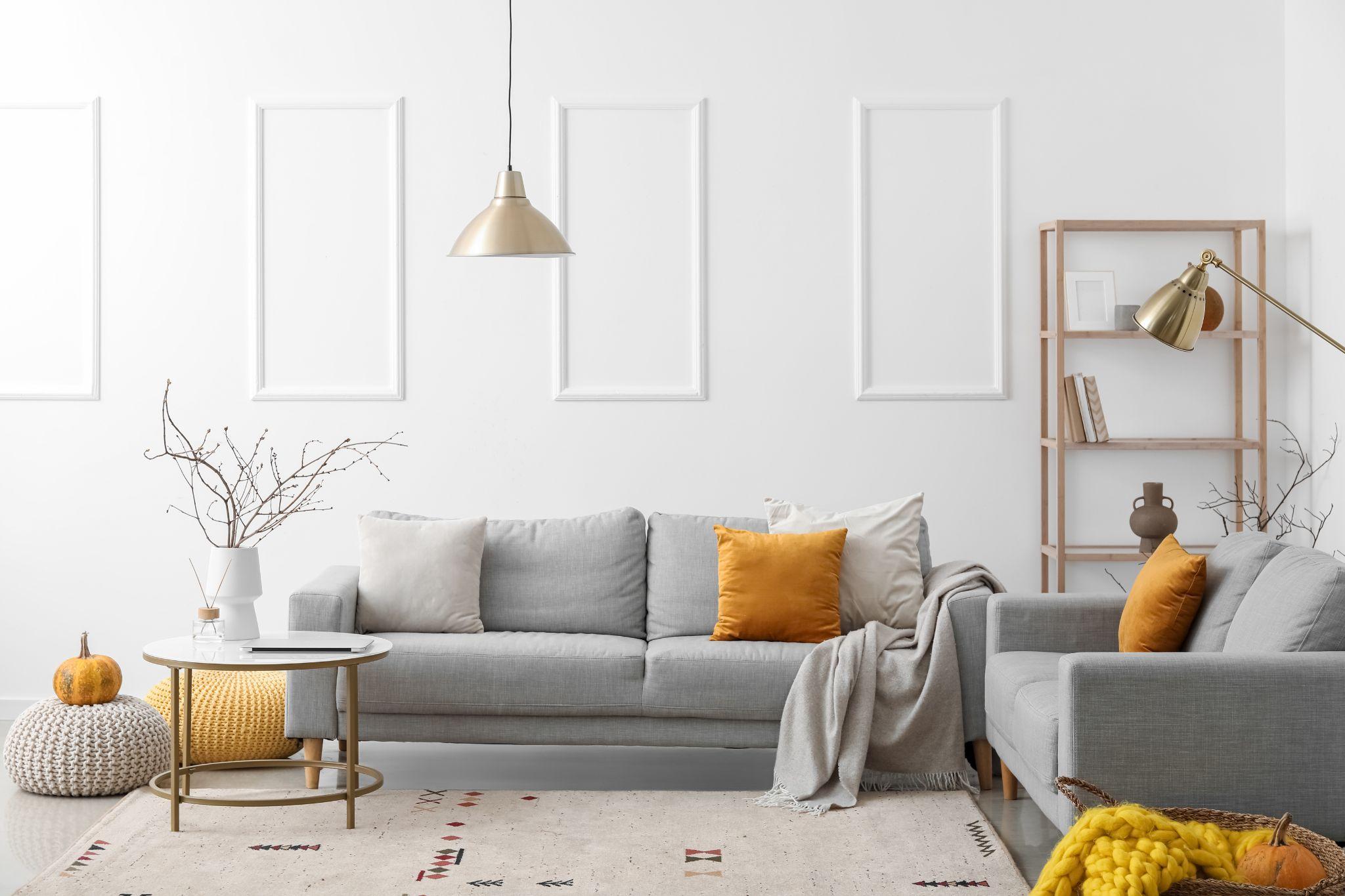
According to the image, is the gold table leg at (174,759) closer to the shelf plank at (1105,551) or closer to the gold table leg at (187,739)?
the gold table leg at (187,739)

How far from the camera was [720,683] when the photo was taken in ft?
13.2

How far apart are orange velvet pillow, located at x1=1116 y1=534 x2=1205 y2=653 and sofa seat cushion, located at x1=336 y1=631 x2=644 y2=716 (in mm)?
1439

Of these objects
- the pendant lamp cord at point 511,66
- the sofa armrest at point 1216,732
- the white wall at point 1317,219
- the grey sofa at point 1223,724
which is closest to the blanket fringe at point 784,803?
the grey sofa at point 1223,724

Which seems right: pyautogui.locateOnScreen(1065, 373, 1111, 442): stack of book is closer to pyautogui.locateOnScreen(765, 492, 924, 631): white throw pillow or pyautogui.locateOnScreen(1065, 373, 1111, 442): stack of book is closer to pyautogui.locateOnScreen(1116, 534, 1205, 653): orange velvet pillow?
pyautogui.locateOnScreen(765, 492, 924, 631): white throw pillow

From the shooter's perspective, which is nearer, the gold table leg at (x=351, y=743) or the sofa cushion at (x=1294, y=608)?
the sofa cushion at (x=1294, y=608)

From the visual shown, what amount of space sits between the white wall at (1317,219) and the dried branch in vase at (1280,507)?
0.14 feet

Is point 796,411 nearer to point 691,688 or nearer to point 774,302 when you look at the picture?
point 774,302

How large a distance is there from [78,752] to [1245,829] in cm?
314

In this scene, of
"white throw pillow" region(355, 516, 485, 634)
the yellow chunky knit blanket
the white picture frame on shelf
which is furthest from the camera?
the white picture frame on shelf

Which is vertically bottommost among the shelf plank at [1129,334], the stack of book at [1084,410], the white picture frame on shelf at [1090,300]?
the stack of book at [1084,410]

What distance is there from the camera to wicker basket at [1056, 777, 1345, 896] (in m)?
2.31

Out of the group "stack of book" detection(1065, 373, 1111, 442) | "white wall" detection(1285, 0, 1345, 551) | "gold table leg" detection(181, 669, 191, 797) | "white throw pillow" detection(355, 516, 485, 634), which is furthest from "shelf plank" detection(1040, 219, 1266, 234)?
"gold table leg" detection(181, 669, 191, 797)

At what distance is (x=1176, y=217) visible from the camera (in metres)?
5.06

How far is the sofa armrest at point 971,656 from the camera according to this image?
159 inches
